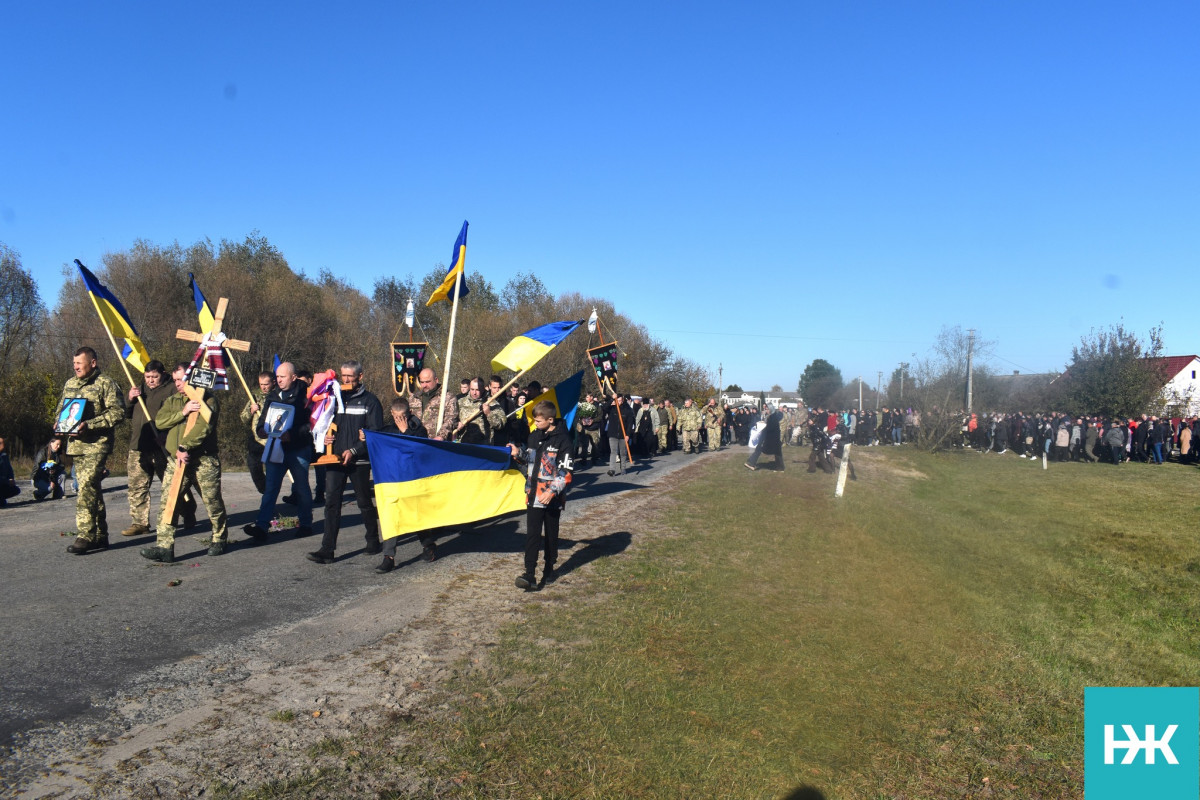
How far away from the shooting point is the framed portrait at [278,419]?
960 cm

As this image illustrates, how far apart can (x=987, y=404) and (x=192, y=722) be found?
66.0m

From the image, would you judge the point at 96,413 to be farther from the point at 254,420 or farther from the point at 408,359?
the point at 408,359

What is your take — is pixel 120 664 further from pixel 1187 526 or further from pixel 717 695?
pixel 1187 526

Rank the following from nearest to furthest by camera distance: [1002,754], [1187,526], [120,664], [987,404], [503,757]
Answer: [503,757], [1002,754], [120,664], [1187,526], [987,404]

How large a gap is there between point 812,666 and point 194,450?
6424 millimetres

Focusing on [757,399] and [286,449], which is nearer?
[286,449]

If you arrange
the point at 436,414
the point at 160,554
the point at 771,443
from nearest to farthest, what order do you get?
the point at 160,554 < the point at 436,414 < the point at 771,443

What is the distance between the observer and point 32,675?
16.4ft

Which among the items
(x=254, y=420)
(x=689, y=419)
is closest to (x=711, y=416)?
(x=689, y=419)

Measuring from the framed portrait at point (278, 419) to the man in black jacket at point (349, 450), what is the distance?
3.69 feet

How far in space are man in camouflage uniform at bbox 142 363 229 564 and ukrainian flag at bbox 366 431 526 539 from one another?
1815 mm

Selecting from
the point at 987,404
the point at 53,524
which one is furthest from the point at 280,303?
the point at 987,404

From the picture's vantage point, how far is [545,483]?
25.3 ft

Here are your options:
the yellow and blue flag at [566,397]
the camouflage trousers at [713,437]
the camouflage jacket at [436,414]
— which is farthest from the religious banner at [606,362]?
the camouflage trousers at [713,437]
